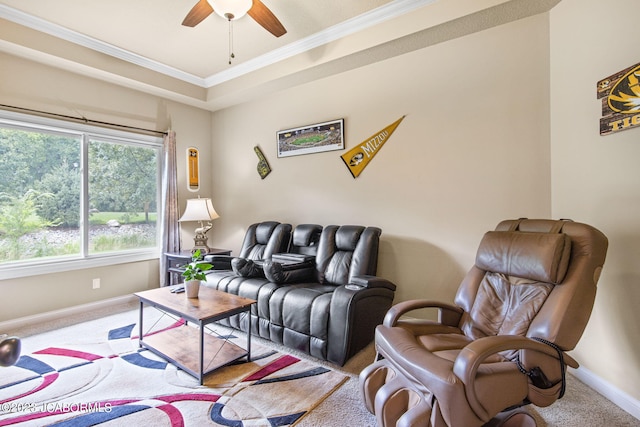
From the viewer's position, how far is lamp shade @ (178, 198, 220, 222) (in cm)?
418

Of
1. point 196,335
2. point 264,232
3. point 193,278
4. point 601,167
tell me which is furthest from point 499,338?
point 264,232

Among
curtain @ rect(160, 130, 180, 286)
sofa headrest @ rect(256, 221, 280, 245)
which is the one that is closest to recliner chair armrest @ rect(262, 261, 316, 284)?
sofa headrest @ rect(256, 221, 280, 245)

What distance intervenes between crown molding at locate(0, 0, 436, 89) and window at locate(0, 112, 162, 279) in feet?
2.90

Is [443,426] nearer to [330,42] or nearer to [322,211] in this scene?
[322,211]

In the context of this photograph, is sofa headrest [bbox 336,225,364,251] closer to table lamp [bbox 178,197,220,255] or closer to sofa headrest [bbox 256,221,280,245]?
sofa headrest [bbox 256,221,280,245]

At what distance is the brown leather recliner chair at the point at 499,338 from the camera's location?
137 centimetres

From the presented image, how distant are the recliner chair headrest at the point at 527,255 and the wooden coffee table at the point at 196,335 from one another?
1.76 meters

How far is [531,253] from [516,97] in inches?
57.9

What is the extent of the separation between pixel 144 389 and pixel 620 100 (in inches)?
139

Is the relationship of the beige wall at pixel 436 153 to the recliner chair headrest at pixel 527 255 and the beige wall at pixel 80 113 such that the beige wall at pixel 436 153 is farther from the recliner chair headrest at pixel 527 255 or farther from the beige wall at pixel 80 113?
the beige wall at pixel 80 113

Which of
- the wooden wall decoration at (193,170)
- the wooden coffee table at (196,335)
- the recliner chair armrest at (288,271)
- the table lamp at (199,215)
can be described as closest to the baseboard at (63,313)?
the table lamp at (199,215)

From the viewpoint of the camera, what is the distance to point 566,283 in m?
1.68

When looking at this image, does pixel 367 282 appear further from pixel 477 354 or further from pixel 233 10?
pixel 233 10

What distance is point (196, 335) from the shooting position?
2838 millimetres
